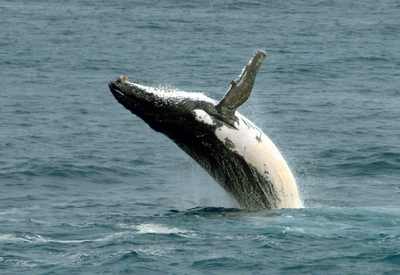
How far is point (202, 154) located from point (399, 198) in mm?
7022

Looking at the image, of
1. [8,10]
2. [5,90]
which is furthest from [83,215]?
[8,10]

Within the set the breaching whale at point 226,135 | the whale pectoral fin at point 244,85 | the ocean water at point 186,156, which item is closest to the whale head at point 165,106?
the breaching whale at point 226,135

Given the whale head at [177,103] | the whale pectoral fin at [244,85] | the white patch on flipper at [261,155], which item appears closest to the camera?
the whale head at [177,103]

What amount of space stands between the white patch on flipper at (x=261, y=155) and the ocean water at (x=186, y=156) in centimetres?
79

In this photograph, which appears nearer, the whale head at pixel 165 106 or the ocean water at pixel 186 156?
the ocean water at pixel 186 156

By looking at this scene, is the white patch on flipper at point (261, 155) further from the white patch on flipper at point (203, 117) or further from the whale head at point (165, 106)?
the whale head at point (165, 106)

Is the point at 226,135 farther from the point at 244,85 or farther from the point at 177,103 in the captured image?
the point at 177,103

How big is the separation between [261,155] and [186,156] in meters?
9.17

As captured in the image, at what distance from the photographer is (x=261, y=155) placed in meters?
16.7

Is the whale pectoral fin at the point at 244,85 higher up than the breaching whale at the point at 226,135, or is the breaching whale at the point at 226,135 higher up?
the whale pectoral fin at the point at 244,85

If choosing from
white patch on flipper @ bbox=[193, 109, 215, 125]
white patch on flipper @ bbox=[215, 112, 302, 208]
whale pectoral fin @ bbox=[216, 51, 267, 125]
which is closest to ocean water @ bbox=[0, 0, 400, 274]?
white patch on flipper @ bbox=[215, 112, 302, 208]

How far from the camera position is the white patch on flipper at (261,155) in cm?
1649

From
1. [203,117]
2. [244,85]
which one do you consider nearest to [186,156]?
[203,117]

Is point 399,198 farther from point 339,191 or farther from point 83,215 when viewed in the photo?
point 83,215
